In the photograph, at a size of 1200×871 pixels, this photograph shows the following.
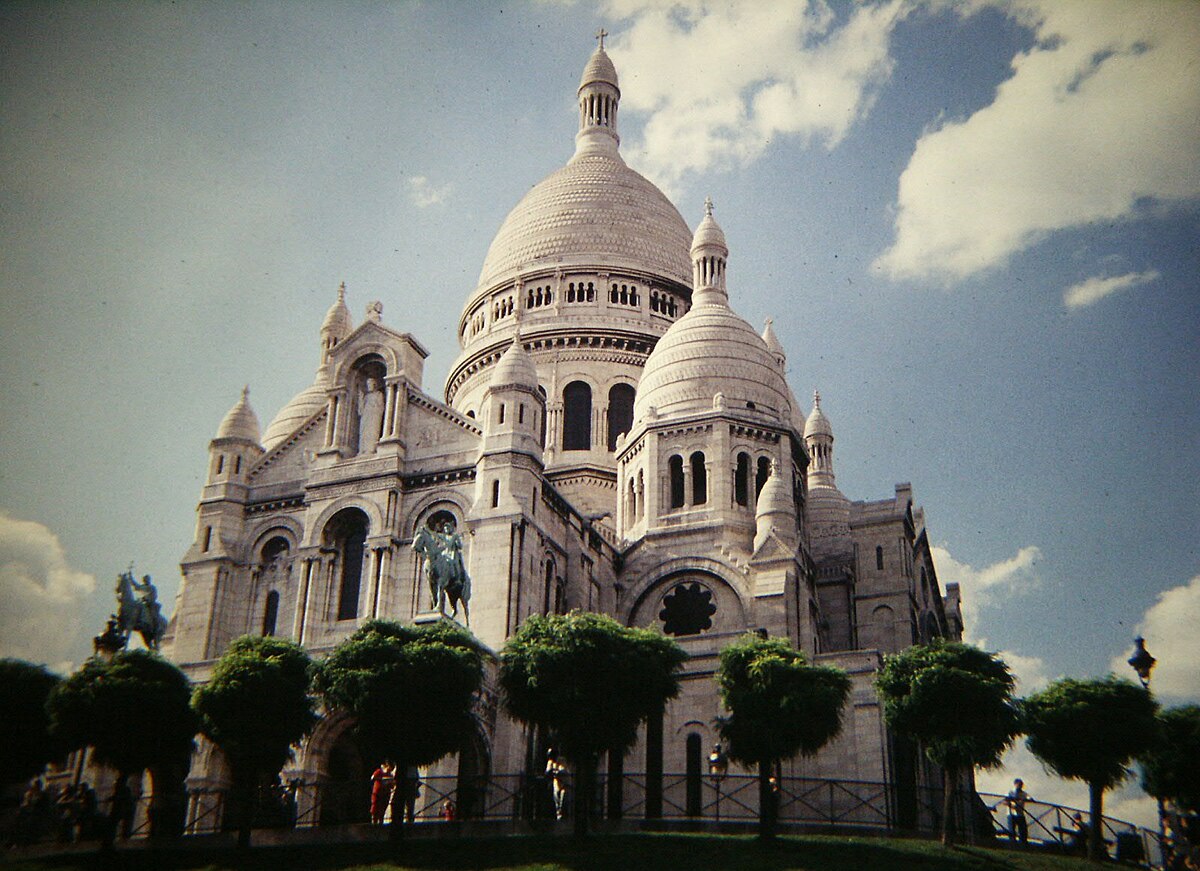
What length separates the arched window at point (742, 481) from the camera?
58344mm

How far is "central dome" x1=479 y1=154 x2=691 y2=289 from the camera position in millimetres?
78562

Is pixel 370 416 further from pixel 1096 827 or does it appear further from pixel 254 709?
pixel 1096 827

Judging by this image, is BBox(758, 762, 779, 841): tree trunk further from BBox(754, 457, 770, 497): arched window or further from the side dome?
the side dome

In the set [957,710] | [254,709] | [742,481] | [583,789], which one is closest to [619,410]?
[742,481]

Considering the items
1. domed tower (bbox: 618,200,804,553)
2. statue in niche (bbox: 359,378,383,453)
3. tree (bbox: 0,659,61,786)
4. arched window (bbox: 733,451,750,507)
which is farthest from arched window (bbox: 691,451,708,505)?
tree (bbox: 0,659,61,786)

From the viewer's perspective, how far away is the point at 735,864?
32.6 metres

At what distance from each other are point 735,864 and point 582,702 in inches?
270

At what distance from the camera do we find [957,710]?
127 ft

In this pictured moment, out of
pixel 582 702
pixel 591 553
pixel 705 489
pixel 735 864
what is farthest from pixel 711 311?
pixel 735 864

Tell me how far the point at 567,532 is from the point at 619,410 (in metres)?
19.0

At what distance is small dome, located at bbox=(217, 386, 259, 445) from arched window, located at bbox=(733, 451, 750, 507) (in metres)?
19.9

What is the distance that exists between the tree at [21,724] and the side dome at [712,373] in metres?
28.1

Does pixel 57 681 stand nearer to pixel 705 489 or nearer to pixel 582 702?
pixel 582 702

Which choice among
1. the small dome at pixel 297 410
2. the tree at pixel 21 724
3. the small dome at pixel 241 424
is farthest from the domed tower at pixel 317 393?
the tree at pixel 21 724
